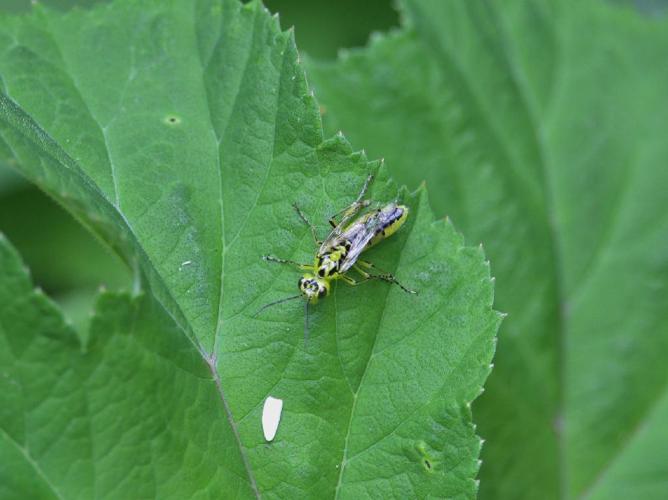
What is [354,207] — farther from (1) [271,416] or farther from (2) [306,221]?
(1) [271,416]

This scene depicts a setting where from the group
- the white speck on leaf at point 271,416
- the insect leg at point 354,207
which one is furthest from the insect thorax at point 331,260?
the white speck on leaf at point 271,416

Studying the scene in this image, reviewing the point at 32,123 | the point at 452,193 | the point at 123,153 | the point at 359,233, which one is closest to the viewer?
the point at 32,123

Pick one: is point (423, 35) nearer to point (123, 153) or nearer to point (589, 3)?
point (589, 3)

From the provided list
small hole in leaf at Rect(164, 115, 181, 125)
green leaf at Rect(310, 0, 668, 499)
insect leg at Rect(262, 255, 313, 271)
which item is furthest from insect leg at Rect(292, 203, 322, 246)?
green leaf at Rect(310, 0, 668, 499)

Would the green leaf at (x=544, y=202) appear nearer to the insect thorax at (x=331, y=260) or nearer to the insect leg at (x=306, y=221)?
the insect thorax at (x=331, y=260)

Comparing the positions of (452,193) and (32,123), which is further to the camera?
(452,193)

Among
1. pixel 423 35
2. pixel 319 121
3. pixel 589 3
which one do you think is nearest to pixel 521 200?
pixel 423 35

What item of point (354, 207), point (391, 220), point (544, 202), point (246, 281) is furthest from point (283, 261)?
point (544, 202)

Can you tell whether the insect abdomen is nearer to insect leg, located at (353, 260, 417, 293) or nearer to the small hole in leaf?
insect leg, located at (353, 260, 417, 293)
